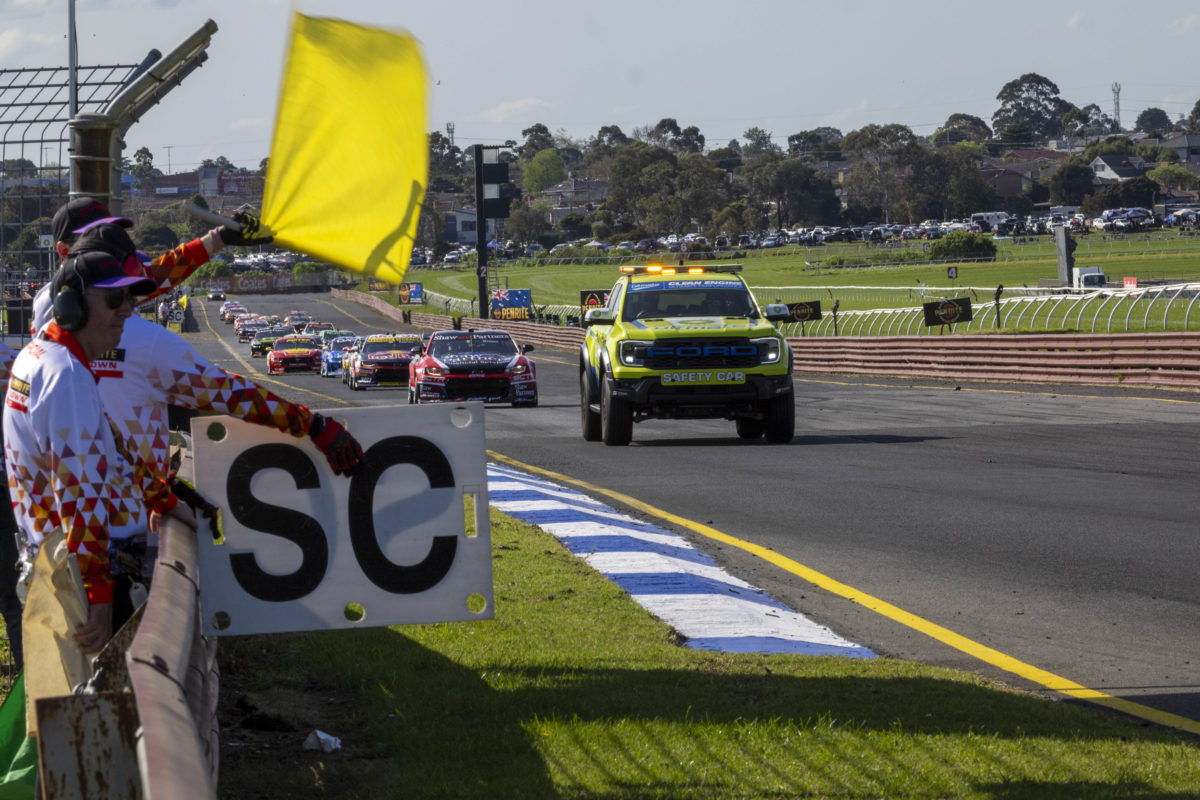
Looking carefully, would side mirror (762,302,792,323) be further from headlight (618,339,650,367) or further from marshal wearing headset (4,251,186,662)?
marshal wearing headset (4,251,186,662)

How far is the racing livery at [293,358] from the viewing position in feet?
149

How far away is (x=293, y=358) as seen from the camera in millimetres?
45562

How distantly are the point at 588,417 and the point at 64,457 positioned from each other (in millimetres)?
13412

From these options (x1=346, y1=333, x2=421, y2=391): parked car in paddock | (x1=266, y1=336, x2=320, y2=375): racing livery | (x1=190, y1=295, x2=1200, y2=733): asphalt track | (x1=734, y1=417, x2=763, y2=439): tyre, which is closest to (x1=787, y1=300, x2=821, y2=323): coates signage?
(x1=266, y1=336, x2=320, y2=375): racing livery

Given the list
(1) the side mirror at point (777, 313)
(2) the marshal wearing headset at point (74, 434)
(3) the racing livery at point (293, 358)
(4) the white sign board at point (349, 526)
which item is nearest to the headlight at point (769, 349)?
(1) the side mirror at point (777, 313)

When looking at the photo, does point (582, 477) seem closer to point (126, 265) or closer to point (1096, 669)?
point (1096, 669)

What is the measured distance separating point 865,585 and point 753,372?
7621mm

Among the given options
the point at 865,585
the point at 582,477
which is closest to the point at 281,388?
→ the point at 582,477

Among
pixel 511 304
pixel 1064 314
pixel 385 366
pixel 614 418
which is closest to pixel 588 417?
pixel 614 418

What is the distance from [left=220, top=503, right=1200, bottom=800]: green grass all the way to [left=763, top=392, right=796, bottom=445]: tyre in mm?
9662

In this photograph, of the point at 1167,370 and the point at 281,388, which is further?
the point at 281,388

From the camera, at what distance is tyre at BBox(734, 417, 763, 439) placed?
16.7 meters

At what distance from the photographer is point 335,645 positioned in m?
5.86

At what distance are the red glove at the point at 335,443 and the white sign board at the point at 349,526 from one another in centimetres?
9
